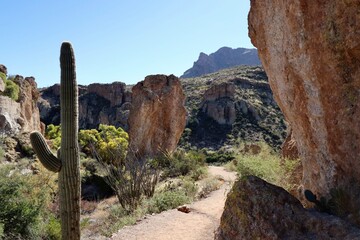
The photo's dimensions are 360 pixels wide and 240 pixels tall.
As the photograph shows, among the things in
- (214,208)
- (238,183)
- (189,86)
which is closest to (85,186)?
(214,208)

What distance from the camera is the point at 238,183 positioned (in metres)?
4.46

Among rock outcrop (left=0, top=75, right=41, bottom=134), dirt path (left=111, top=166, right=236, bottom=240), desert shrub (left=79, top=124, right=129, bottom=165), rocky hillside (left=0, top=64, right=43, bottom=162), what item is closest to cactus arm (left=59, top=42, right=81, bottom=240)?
dirt path (left=111, top=166, right=236, bottom=240)

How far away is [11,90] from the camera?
19.3m

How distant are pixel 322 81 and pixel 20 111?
1893cm

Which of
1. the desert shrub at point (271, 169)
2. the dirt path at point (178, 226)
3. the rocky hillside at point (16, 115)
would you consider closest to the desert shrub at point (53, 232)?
the dirt path at point (178, 226)

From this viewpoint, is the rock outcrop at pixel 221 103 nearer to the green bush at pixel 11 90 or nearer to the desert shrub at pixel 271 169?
the green bush at pixel 11 90

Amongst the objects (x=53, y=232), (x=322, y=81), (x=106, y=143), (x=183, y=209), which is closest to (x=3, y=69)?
(x=106, y=143)

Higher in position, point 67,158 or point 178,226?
point 67,158

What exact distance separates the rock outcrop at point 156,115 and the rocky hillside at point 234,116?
1801 centimetres

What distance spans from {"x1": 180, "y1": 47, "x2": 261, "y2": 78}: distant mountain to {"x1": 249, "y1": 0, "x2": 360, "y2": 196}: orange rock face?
127 m

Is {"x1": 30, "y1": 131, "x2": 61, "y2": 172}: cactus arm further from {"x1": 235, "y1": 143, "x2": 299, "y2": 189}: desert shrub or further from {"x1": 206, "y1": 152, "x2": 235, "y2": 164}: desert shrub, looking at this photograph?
{"x1": 206, "y1": 152, "x2": 235, "y2": 164}: desert shrub

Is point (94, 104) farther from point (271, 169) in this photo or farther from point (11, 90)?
point (271, 169)

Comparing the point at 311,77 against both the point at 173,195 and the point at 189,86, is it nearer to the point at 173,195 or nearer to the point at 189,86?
the point at 173,195

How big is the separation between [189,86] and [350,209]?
62646mm
